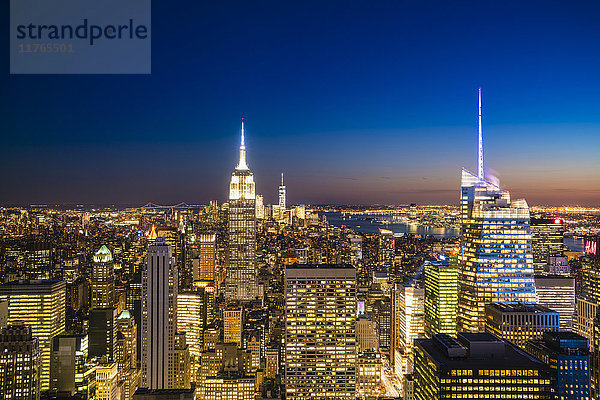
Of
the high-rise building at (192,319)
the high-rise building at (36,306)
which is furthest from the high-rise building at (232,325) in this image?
the high-rise building at (36,306)

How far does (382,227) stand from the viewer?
1057 inches

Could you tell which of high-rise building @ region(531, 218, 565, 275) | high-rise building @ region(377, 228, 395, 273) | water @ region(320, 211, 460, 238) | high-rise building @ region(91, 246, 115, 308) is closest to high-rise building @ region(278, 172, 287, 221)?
water @ region(320, 211, 460, 238)

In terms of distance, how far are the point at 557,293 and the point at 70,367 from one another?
13.3m

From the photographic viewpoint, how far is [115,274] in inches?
755

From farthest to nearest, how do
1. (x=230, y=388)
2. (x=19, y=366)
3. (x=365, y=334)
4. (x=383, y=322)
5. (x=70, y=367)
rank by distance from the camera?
(x=383, y=322) < (x=365, y=334) < (x=230, y=388) < (x=70, y=367) < (x=19, y=366)

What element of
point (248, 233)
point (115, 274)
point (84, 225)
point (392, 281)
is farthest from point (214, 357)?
point (248, 233)

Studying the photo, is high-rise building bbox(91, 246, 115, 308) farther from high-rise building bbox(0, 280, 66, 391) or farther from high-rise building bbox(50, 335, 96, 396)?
high-rise building bbox(50, 335, 96, 396)

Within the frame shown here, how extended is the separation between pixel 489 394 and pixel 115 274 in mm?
13605

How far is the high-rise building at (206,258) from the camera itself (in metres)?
25.5

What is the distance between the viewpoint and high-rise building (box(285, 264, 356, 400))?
1507cm

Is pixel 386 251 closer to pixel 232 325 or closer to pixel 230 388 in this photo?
pixel 232 325

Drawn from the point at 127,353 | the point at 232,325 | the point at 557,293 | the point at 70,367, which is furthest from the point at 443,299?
the point at 70,367

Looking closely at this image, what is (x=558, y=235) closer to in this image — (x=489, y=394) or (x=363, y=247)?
(x=363, y=247)

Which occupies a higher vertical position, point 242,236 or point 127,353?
Answer: point 242,236
